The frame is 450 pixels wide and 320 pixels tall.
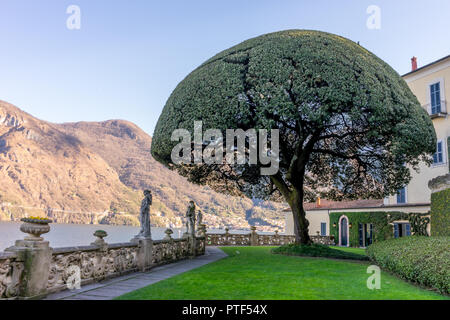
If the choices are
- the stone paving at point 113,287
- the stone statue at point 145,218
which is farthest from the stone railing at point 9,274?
the stone statue at point 145,218

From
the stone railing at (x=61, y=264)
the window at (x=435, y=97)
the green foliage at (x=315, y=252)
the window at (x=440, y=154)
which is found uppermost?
the window at (x=435, y=97)

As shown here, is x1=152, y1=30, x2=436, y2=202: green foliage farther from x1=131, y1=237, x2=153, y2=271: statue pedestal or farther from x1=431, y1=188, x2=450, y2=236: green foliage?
x1=131, y1=237, x2=153, y2=271: statue pedestal

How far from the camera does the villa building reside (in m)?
23.9

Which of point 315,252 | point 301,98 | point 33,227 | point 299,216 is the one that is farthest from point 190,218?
point 33,227

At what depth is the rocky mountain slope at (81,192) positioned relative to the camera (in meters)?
147

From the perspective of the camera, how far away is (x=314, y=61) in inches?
553

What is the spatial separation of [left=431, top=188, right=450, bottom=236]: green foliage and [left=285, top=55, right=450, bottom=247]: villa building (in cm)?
658

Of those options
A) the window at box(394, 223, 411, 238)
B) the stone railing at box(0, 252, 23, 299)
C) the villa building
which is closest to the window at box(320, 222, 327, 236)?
the villa building

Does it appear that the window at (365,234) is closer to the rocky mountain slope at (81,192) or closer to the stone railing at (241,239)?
the stone railing at (241,239)

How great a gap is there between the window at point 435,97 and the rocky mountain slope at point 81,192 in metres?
111

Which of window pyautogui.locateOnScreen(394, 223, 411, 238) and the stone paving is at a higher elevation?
the stone paving
